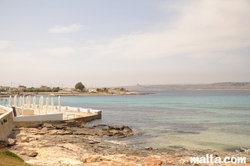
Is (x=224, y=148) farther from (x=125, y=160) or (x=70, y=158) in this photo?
(x=70, y=158)

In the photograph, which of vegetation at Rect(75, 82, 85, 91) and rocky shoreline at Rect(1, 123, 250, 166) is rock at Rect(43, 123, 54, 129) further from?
vegetation at Rect(75, 82, 85, 91)

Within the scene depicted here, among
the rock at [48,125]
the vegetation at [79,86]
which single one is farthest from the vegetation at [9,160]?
the vegetation at [79,86]

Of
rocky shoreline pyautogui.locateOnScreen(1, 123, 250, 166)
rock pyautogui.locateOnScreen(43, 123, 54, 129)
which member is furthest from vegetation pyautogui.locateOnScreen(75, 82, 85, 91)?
rocky shoreline pyautogui.locateOnScreen(1, 123, 250, 166)

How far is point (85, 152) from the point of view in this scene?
1603 cm

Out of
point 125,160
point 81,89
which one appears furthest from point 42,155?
point 81,89

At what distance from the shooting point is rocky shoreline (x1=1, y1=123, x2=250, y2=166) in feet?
43.2

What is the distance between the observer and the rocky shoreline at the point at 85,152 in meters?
13.2

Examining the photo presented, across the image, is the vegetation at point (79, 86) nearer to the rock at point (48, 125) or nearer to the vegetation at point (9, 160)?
the rock at point (48, 125)

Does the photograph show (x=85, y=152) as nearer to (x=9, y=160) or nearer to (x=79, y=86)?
(x=9, y=160)

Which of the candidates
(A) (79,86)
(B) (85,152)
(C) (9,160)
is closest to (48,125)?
(B) (85,152)

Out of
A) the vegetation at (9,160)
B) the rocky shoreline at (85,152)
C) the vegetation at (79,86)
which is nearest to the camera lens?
the vegetation at (9,160)

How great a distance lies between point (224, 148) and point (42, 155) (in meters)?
14.0

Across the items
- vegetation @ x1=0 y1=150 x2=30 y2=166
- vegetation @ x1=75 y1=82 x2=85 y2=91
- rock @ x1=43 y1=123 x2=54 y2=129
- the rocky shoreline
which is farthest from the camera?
vegetation @ x1=75 y1=82 x2=85 y2=91

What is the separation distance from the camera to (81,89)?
17912cm
